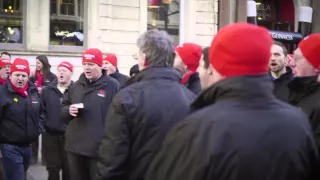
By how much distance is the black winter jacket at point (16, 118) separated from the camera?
6129 millimetres

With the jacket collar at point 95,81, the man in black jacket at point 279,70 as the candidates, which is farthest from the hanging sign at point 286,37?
the jacket collar at point 95,81

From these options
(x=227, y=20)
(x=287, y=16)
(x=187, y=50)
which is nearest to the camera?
(x=187, y=50)

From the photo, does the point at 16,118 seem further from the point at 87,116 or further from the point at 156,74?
the point at 156,74

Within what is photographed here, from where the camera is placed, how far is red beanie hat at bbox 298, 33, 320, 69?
3.53m

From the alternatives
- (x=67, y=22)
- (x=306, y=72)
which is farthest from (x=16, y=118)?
(x=67, y=22)

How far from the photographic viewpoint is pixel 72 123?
5.54 meters

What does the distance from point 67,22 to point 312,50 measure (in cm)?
1051

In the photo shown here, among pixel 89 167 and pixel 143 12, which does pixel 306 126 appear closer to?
pixel 89 167

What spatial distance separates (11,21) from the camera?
1255 centimetres

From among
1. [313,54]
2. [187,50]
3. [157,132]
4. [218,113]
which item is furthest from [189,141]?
[187,50]

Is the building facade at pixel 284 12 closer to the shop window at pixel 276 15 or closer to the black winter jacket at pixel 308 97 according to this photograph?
the shop window at pixel 276 15

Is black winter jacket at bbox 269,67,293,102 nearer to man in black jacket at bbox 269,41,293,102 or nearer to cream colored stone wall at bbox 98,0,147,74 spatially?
man in black jacket at bbox 269,41,293,102

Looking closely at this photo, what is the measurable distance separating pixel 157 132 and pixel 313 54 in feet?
4.22

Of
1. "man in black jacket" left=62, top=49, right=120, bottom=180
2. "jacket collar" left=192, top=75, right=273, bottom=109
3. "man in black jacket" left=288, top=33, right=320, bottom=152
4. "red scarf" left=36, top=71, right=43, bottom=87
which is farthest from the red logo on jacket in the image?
"red scarf" left=36, top=71, right=43, bottom=87
